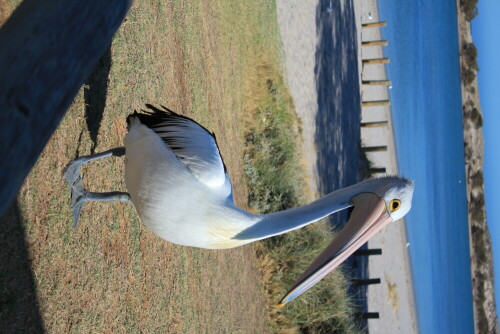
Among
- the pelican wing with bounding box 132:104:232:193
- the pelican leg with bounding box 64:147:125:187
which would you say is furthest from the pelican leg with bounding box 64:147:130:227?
the pelican wing with bounding box 132:104:232:193

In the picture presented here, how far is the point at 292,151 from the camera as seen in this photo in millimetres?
8094

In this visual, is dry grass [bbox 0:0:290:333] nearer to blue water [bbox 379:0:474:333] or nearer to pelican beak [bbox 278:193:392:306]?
pelican beak [bbox 278:193:392:306]

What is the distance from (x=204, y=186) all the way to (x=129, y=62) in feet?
5.89

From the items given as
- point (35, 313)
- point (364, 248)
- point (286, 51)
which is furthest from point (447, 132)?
point (35, 313)

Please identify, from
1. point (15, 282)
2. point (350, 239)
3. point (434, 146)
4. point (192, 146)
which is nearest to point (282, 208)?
point (192, 146)

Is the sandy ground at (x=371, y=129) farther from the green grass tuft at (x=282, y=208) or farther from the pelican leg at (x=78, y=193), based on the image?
the pelican leg at (x=78, y=193)

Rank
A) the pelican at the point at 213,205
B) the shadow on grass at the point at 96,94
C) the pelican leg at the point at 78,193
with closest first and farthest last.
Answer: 1. the pelican at the point at 213,205
2. the pelican leg at the point at 78,193
3. the shadow on grass at the point at 96,94

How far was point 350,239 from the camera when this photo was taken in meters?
3.09

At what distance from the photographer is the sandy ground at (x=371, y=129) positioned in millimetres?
9109

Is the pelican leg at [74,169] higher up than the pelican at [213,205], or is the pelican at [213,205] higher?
the pelican leg at [74,169]

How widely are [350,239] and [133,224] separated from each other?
202 centimetres

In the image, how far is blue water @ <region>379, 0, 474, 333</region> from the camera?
16.5 m

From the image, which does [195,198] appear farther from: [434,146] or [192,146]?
[434,146]

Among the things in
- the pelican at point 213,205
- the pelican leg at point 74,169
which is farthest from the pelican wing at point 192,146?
the pelican leg at point 74,169
